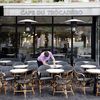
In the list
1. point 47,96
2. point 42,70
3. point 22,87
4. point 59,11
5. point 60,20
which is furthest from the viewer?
point 60,20

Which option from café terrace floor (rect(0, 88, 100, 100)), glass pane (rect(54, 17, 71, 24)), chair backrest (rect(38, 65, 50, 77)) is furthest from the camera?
glass pane (rect(54, 17, 71, 24))

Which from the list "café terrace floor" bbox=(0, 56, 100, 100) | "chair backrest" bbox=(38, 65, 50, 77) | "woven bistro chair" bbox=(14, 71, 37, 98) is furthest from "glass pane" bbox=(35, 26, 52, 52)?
"café terrace floor" bbox=(0, 56, 100, 100)

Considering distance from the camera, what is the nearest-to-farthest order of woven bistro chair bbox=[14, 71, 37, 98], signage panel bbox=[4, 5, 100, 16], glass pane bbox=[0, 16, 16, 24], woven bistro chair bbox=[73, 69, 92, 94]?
woven bistro chair bbox=[14, 71, 37, 98] < woven bistro chair bbox=[73, 69, 92, 94] < signage panel bbox=[4, 5, 100, 16] < glass pane bbox=[0, 16, 16, 24]

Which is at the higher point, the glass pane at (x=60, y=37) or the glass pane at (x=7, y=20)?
the glass pane at (x=7, y=20)

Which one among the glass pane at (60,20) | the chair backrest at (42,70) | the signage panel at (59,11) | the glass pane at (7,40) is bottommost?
the chair backrest at (42,70)

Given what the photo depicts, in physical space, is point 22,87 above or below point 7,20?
below

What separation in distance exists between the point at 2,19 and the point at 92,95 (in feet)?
26.3

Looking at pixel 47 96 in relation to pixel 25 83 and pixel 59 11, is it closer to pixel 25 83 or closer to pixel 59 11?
pixel 25 83

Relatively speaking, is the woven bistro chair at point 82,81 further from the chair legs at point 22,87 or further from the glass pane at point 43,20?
the glass pane at point 43,20

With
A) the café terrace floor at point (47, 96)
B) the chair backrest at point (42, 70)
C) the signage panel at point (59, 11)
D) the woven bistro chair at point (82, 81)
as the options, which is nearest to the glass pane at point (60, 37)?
the signage panel at point (59, 11)

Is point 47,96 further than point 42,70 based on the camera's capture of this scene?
No

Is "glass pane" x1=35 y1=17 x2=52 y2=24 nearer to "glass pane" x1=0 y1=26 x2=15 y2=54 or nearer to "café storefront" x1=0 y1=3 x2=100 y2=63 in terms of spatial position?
"café storefront" x1=0 y1=3 x2=100 y2=63

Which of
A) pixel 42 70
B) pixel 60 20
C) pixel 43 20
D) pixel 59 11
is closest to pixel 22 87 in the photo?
pixel 42 70

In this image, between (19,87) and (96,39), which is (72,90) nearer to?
(19,87)
